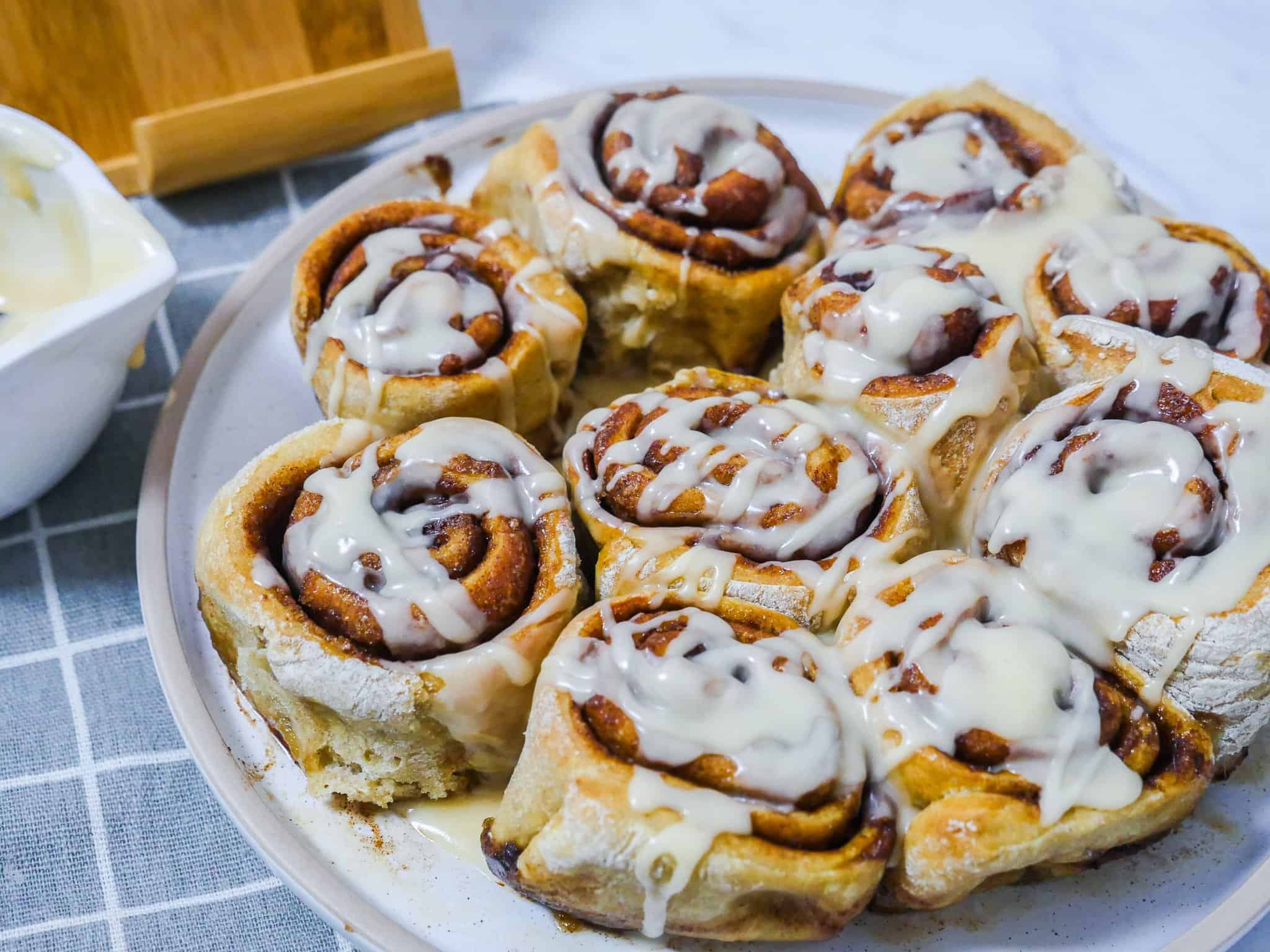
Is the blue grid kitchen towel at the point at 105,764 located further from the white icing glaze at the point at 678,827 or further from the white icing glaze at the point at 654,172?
the white icing glaze at the point at 654,172

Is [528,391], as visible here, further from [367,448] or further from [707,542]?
[707,542]

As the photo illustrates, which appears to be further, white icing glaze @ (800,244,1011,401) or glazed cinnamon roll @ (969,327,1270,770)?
white icing glaze @ (800,244,1011,401)

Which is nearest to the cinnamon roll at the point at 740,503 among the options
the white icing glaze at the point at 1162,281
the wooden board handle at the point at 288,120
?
the white icing glaze at the point at 1162,281

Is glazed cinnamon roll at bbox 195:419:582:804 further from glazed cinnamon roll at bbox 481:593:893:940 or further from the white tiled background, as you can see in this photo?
the white tiled background

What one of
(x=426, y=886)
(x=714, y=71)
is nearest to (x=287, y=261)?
(x=426, y=886)

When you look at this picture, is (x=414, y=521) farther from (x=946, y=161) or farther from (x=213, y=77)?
(x=213, y=77)

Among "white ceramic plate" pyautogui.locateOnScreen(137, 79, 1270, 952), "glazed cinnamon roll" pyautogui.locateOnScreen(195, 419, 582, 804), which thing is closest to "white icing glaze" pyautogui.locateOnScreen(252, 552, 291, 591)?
"glazed cinnamon roll" pyautogui.locateOnScreen(195, 419, 582, 804)
